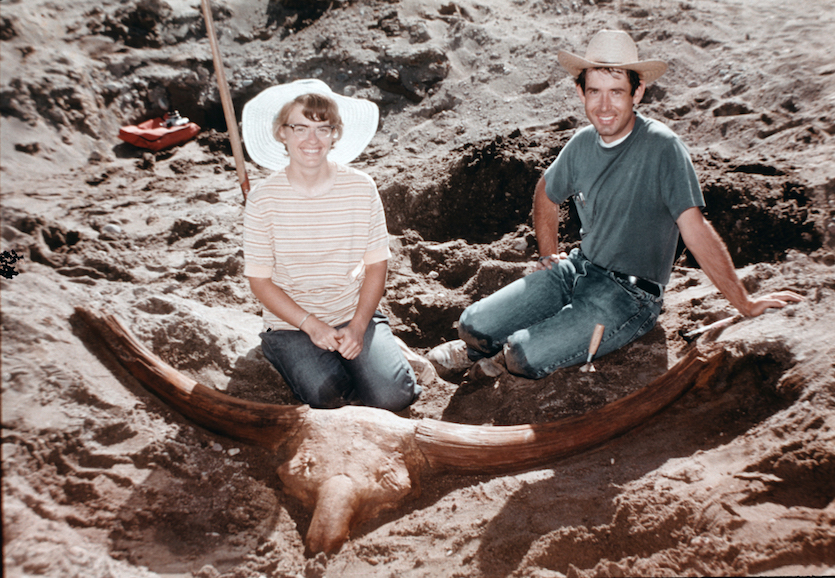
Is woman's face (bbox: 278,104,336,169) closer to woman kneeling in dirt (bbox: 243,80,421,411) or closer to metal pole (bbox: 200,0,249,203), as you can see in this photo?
woman kneeling in dirt (bbox: 243,80,421,411)

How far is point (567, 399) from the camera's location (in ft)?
7.36

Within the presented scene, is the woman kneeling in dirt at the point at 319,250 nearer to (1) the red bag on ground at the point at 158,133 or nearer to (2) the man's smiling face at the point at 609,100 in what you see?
(2) the man's smiling face at the point at 609,100

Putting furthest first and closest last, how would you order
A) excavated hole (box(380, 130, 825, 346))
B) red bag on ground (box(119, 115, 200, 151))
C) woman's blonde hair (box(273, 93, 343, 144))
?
1. red bag on ground (box(119, 115, 200, 151))
2. excavated hole (box(380, 130, 825, 346))
3. woman's blonde hair (box(273, 93, 343, 144))

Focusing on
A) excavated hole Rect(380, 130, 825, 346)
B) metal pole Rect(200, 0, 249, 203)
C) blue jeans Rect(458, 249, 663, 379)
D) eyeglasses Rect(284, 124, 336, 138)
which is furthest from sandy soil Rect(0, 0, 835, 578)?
eyeglasses Rect(284, 124, 336, 138)

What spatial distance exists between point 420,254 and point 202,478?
6.26 feet

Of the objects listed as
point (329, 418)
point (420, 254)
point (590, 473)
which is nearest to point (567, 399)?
point (590, 473)

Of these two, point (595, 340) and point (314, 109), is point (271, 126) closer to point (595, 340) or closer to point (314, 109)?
point (314, 109)

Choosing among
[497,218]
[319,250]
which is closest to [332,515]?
[319,250]

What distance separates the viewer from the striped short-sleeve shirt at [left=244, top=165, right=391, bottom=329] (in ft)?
6.71

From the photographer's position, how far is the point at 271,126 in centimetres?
207

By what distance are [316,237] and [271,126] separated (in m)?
0.46

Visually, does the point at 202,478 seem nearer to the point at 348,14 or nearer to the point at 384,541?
the point at 384,541

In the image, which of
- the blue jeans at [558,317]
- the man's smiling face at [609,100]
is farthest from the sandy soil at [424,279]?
the man's smiling face at [609,100]

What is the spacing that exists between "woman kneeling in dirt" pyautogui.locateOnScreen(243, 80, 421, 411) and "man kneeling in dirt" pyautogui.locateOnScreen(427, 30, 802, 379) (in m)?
0.50
